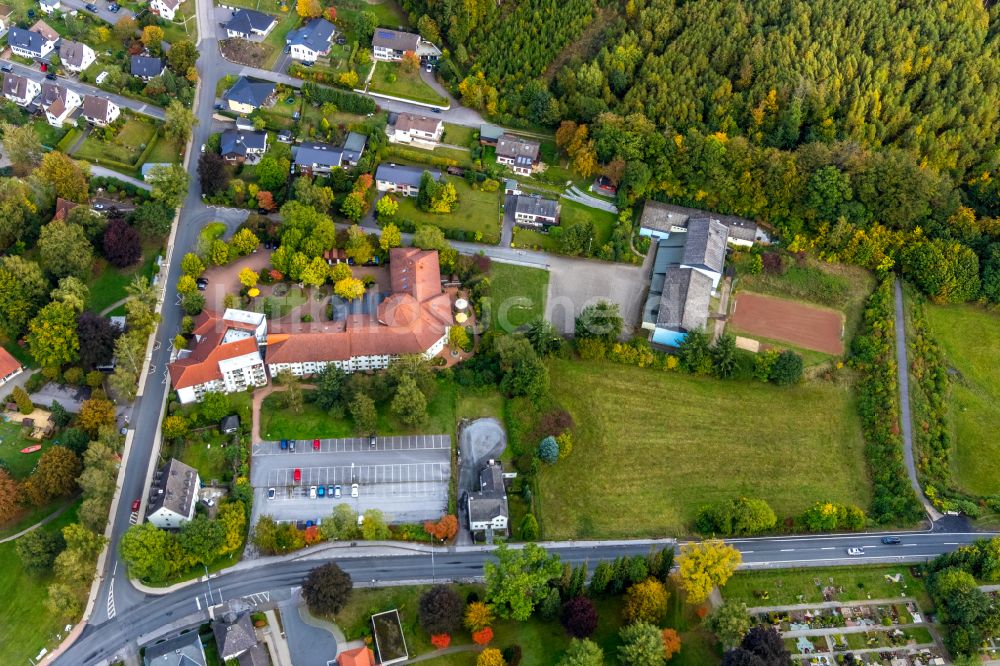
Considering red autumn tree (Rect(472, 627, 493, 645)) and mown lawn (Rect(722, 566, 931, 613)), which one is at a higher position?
mown lawn (Rect(722, 566, 931, 613))

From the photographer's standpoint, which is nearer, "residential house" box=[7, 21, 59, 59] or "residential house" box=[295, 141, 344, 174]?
"residential house" box=[295, 141, 344, 174]

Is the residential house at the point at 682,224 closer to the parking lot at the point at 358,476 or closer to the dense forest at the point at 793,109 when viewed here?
the dense forest at the point at 793,109

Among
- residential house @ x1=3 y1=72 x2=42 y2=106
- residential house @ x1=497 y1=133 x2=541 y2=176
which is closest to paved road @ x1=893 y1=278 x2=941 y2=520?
residential house @ x1=497 y1=133 x2=541 y2=176

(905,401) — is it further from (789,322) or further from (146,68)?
(146,68)

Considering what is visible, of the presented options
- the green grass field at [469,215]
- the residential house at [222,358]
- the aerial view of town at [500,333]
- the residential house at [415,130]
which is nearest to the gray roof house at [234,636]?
the aerial view of town at [500,333]

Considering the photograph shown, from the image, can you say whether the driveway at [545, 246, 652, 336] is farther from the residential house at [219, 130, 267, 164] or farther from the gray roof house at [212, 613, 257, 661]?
the gray roof house at [212, 613, 257, 661]
